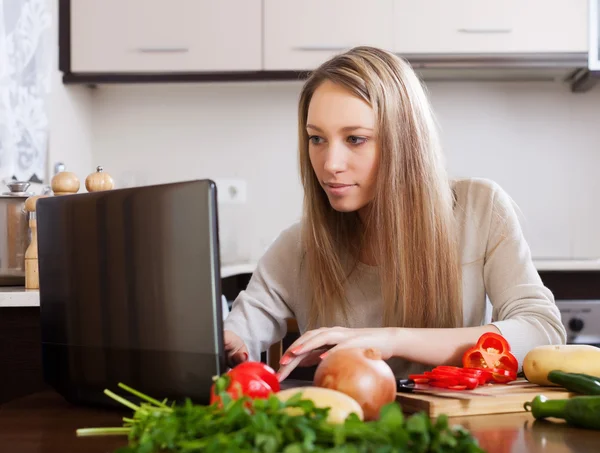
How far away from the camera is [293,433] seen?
1.85 ft

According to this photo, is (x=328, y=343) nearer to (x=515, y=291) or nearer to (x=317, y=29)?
(x=515, y=291)

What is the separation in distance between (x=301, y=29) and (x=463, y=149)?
0.79 metres

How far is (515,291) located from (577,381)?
0.51 meters

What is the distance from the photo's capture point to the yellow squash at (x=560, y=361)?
994 mm

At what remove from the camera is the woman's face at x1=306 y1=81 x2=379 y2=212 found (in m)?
1.42

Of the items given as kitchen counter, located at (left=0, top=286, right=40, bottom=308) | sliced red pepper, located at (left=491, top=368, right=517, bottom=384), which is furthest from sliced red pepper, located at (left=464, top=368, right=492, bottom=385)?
kitchen counter, located at (left=0, top=286, right=40, bottom=308)

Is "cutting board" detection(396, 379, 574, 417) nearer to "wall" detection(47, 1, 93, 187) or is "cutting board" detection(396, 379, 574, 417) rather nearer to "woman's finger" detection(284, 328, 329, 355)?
"woman's finger" detection(284, 328, 329, 355)

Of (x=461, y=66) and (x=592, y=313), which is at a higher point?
(x=461, y=66)

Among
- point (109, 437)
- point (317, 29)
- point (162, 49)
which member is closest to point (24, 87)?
point (162, 49)

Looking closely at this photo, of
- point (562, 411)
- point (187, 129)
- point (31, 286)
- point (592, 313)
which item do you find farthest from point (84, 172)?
point (562, 411)

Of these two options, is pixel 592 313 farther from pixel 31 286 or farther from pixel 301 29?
pixel 31 286

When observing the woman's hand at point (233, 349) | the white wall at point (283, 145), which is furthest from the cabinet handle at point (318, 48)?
the woman's hand at point (233, 349)

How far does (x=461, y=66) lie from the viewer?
2.79 meters

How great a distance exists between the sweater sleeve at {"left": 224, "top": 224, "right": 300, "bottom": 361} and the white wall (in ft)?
4.79
